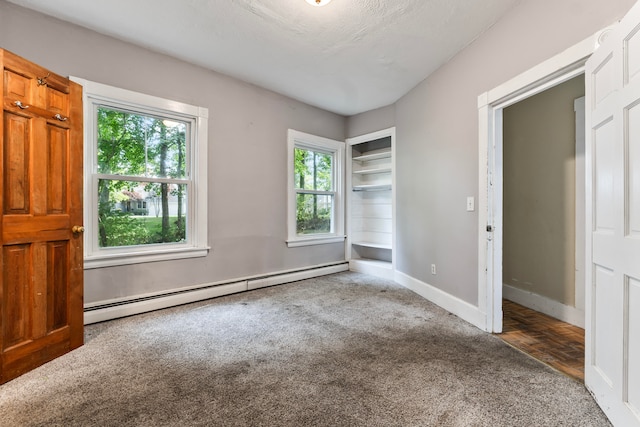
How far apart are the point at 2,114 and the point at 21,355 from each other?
1.44 m

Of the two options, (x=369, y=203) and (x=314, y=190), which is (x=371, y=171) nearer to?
(x=369, y=203)

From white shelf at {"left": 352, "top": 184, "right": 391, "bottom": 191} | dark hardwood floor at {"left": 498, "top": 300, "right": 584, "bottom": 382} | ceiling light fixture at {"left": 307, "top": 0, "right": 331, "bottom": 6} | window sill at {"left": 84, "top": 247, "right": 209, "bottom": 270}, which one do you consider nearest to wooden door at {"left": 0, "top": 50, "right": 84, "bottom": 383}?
window sill at {"left": 84, "top": 247, "right": 209, "bottom": 270}

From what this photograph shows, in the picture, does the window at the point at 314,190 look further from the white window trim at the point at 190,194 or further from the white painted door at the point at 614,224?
the white painted door at the point at 614,224

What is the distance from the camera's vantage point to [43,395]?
1634mm

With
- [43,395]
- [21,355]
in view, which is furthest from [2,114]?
[43,395]

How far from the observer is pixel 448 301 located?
305 cm

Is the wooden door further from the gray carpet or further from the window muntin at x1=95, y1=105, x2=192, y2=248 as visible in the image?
the window muntin at x1=95, y1=105, x2=192, y2=248

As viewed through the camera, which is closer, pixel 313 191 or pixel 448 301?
pixel 448 301

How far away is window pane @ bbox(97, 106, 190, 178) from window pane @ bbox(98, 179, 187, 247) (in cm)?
14

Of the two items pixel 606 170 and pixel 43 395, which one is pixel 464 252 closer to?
pixel 606 170

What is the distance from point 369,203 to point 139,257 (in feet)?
11.4

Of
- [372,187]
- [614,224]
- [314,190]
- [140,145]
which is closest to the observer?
[614,224]

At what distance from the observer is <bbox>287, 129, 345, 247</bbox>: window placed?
14.0 feet

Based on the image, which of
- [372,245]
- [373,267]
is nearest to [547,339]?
[373,267]
